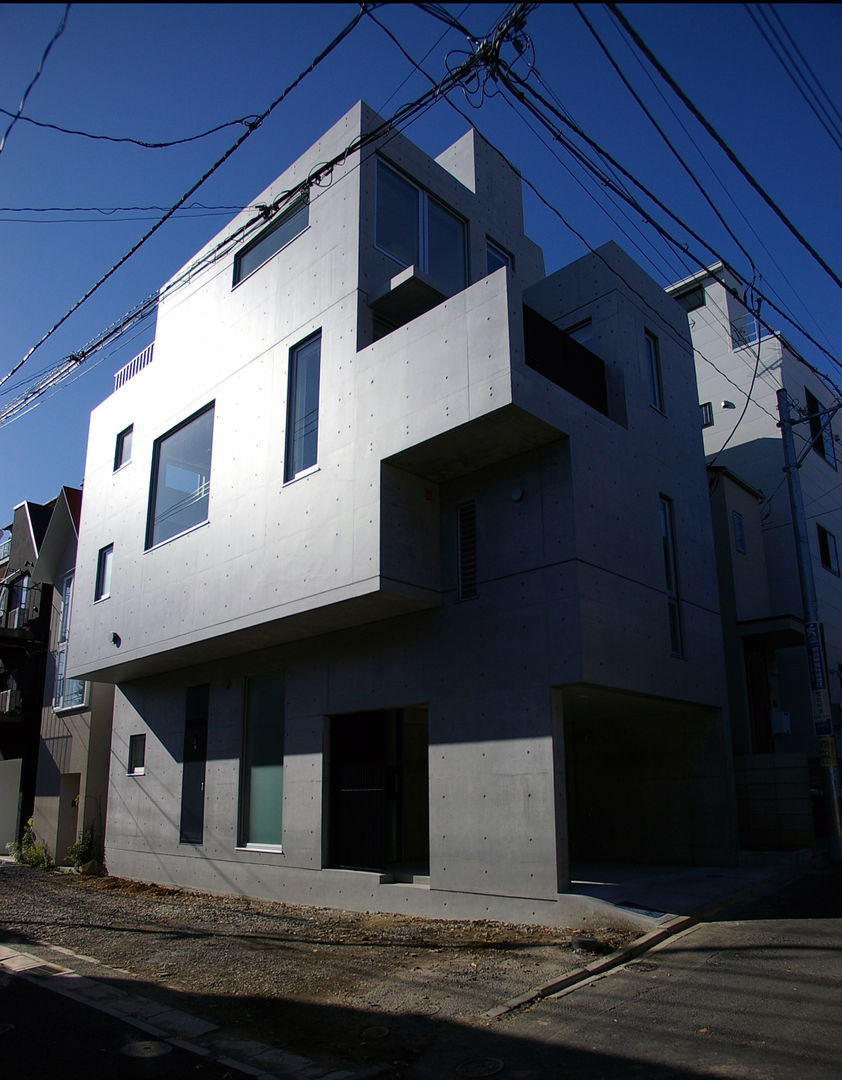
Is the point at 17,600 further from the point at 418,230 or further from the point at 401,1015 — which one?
the point at 401,1015

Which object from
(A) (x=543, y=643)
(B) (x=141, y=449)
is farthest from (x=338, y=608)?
(B) (x=141, y=449)

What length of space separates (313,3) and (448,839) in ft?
31.3

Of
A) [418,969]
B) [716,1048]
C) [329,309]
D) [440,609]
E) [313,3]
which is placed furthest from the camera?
[329,309]

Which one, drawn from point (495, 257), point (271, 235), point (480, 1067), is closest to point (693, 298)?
point (495, 257)

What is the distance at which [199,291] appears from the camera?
16.7 m

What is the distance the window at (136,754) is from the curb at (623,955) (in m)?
12.5

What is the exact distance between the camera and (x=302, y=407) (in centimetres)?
1321

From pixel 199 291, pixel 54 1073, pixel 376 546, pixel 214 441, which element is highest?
pixel 199 291

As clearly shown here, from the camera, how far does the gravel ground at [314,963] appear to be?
648cm

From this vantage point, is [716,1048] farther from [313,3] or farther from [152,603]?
[152,603]

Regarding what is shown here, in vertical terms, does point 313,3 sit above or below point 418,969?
above

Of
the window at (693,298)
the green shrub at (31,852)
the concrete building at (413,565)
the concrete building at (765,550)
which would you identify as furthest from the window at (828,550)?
the green shrub at (31,852)

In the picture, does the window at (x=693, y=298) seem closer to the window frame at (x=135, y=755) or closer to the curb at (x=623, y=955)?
the curb at (x=623, y=955)

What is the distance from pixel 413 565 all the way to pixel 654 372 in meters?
6.03
